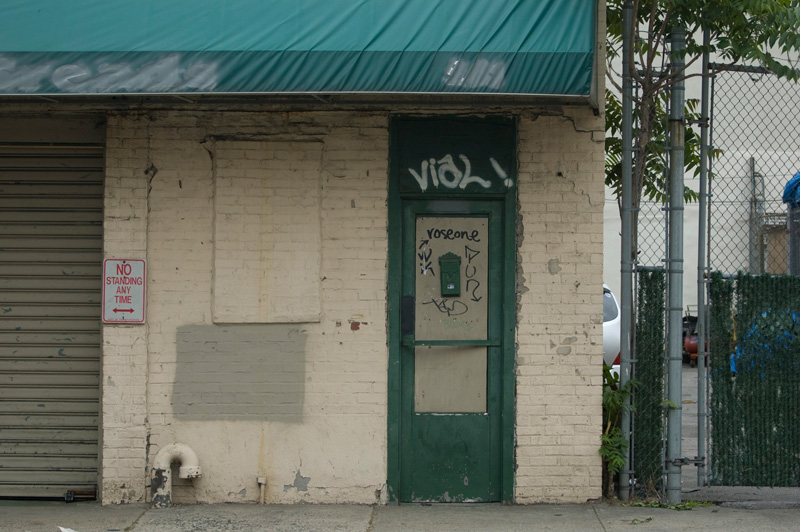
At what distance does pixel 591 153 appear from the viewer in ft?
21.2

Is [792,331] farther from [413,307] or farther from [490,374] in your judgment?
[413,307]

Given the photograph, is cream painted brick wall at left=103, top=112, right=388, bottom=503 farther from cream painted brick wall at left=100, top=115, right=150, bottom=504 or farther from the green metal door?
the green metal door

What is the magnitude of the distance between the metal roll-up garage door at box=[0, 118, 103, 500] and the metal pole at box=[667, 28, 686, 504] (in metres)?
4.30

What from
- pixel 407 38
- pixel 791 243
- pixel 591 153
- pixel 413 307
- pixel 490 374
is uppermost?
pixel 407 38

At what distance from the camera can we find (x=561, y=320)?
21.2ft

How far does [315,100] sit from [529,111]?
1587 millimetres

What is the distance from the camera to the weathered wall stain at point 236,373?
6.47 metres

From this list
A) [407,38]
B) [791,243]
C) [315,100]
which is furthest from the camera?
[791,243]

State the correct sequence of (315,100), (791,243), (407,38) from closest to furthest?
(407,38)
(315,100)
(791,243)

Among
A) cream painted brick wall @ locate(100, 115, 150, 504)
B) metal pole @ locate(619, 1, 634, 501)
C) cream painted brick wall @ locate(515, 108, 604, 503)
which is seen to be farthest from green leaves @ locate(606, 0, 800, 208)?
cream painted brick wall @ locate(100, 115, 150, 504)

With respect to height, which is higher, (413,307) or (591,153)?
(591,153)

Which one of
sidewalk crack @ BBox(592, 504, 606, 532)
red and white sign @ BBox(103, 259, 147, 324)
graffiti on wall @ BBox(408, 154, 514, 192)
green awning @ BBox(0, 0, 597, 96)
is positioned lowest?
sidewalk crack @ BBox(592, 504, 606, 532)

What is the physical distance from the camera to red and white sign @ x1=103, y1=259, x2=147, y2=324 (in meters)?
6.43

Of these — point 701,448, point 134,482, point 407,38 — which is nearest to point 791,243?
point 701,448
